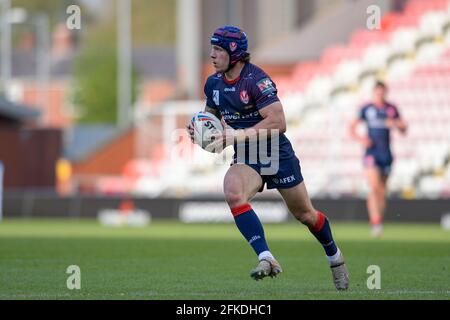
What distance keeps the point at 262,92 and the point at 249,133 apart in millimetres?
376

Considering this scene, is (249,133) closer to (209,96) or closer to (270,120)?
(270,120)

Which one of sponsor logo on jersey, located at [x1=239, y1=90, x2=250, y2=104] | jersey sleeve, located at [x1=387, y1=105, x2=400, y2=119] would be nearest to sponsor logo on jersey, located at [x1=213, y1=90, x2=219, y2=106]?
sponsor logo on jersey, located at [x1=239, y1=90, x2=250, y2=104]

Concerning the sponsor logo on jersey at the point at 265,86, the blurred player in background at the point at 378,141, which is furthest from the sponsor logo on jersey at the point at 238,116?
the blurred player in background at the point at 378,141

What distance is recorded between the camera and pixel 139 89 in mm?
82625

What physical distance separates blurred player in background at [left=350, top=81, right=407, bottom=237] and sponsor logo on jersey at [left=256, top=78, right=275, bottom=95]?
387 inches

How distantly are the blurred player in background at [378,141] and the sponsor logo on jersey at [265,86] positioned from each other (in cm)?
983

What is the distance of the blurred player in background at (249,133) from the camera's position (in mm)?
10562

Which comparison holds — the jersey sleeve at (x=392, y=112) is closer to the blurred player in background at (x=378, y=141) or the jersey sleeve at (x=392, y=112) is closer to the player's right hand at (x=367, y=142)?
the blurred player in background at (x=378, y=141)

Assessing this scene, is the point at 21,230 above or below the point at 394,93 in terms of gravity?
below

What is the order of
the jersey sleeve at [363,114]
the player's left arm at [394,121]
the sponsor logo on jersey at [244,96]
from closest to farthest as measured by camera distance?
the sponsor logo on jersey at [244,96]
the player's left arm at [394,121]
the jersey sleeve at [363,114]

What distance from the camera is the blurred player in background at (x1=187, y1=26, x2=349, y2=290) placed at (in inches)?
416
